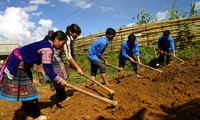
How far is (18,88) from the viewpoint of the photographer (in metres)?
3.83

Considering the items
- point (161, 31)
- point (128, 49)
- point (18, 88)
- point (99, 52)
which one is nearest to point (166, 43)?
point (128, 49)

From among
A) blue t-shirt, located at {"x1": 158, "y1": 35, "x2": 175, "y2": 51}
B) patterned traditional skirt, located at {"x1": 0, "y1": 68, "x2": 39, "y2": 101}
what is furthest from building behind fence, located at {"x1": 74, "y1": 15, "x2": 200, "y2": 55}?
patterned traditional skirt, located at {"x1": 0, "y1": 68, "x2": 39, "y2": 101}

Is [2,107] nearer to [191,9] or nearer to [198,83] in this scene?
[198,83]

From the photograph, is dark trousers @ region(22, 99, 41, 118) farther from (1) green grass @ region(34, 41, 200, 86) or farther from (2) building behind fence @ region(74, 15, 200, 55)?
(2) building behind fence @ region(74, 15, 200, 55)

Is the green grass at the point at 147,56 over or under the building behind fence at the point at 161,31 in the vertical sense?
under

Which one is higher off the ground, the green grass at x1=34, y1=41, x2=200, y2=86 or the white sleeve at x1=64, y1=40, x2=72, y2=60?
the white sleeve at x1=64, y1=40, x2=72, y2=60

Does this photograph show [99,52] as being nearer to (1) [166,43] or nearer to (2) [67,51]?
(2) [67,51]

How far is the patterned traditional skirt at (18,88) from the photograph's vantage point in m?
3.82

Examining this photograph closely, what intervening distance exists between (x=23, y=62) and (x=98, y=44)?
2389 mm

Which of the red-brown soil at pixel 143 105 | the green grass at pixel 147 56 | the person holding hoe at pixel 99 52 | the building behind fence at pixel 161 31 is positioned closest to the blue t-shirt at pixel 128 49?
the person holding hoe at pixel 99 52

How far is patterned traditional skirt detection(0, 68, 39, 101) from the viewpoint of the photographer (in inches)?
151

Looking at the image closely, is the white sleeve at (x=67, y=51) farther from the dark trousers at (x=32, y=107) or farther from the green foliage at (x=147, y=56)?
the green foliage at (x=147, y=56)

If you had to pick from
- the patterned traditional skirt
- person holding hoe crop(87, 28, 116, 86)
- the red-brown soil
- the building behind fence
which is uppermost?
the building behind fence

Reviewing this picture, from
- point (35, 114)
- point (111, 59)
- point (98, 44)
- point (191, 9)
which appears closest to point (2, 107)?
point (35, 114)
